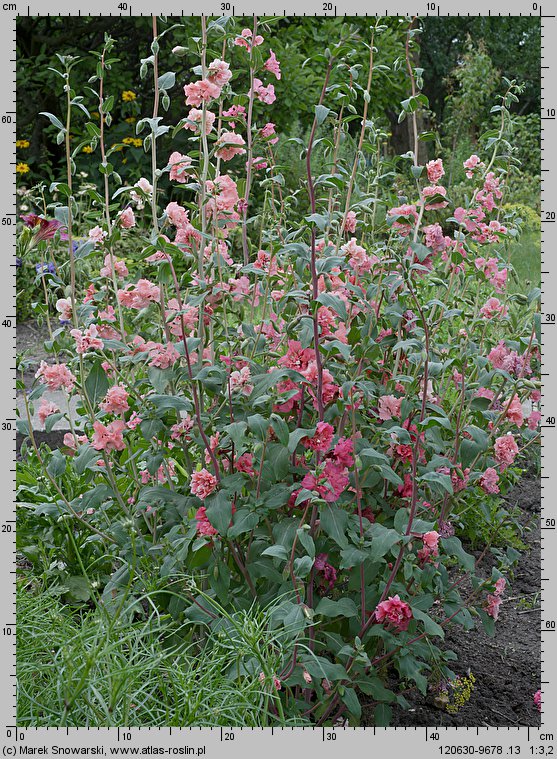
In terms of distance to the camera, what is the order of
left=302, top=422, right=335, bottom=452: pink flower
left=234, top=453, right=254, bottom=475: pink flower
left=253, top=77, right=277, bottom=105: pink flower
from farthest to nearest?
left=253, top=77, right=277, bottom=105: pink flower < left=234, top=453, right=254, bottom=475: pink flower < left=302, top=422, right=335, bottom=452: pink flower

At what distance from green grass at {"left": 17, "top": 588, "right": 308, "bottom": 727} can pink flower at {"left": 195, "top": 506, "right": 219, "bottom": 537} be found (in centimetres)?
21

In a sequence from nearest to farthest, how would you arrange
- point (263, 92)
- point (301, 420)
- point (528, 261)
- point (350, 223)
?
point (301, 420)
point (263, 92)
point (350, 223)
point (528, 261)

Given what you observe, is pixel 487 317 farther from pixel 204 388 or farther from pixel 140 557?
pixel 140 557

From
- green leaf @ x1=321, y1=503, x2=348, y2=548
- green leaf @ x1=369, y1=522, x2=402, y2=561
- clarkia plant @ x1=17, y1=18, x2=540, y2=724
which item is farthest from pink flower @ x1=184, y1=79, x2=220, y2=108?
green leaf @ x1=369, y1=522, x2=402, y2=561

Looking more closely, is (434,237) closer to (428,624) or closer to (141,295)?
(141,295)

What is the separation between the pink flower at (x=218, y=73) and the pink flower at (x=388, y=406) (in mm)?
920

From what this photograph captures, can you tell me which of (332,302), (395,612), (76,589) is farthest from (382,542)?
(76,589)

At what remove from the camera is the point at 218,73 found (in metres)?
2.14

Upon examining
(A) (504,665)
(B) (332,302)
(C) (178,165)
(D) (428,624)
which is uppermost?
(C) (178,165)

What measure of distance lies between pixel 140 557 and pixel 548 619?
118 centimetres

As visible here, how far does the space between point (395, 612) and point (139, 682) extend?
628mm

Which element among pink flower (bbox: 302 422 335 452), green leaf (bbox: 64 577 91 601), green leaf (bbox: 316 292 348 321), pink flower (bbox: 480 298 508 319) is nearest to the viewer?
green leaf (bbox: 316 292 348 321)

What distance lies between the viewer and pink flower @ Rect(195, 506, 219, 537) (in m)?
2.06

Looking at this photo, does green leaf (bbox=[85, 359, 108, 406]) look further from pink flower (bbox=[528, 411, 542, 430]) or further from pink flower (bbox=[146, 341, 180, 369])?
pink flower (bbox=[528, 411, 542, 430])
